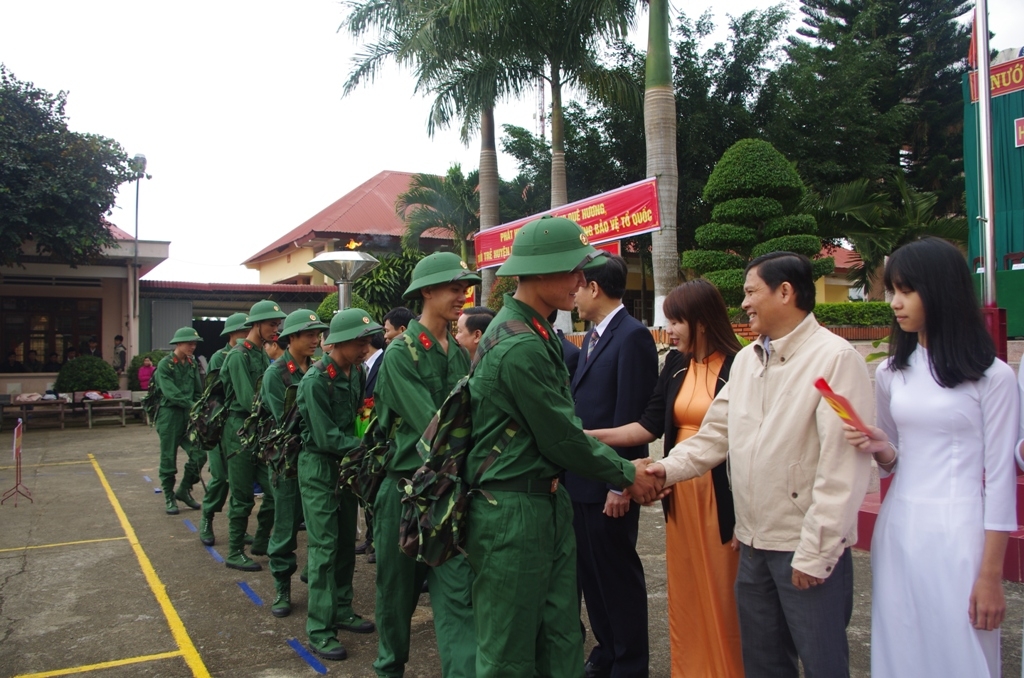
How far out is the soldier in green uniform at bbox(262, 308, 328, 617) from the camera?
16.2 ft

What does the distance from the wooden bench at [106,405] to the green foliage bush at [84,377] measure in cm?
54

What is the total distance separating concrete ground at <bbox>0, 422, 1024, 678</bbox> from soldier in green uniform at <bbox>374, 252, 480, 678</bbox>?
1.67ft

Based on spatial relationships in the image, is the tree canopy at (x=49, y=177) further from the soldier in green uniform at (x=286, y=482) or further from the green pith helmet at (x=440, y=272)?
the green pith helmet at (x=440, y=272)

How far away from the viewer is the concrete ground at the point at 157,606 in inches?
164

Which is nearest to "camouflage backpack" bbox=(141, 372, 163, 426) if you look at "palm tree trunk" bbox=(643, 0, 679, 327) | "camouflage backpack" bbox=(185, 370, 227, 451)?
"camouflage backpack" bbox=(185, 370, 227, 451)

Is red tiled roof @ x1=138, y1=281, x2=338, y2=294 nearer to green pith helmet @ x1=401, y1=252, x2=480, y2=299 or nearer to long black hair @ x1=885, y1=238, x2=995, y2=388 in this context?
green pith helmet @ x1=401, y1=252, x2=480, y2=299

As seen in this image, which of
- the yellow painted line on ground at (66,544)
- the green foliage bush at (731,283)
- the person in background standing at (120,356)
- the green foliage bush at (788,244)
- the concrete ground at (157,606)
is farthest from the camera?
the person in background standing at (120,356)

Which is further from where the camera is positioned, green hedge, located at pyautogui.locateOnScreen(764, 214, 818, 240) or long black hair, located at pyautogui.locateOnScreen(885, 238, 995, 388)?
green hedge, located at pyautogui.locateOnScreen(764, 214, 818, 240)

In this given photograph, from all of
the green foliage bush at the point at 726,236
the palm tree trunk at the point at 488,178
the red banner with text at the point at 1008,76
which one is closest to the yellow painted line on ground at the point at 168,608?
the green foliage bush at the point at 726,236

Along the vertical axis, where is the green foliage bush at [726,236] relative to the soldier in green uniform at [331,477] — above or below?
above

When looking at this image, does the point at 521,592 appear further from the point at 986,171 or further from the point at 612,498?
the point at 986,171

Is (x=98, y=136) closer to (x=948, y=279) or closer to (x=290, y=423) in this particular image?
(x=290, y=423)

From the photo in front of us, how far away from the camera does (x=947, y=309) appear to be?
2443 millimetres

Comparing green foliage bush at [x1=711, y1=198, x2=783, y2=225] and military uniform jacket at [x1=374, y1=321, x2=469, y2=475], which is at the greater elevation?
green foliage bush at [x1=711, y1=198, x2=783, y2=225]
